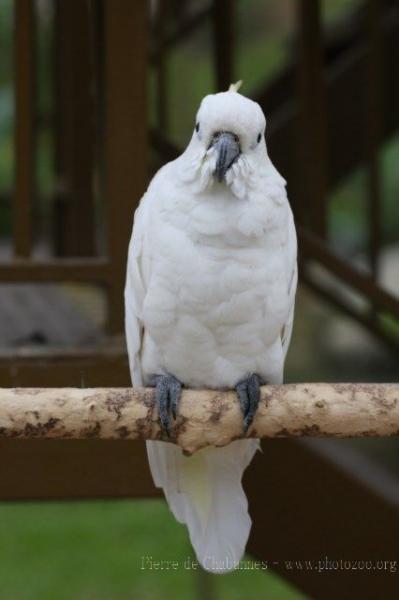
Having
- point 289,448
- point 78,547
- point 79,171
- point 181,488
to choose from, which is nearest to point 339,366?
point 78,547

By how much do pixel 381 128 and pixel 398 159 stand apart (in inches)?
89.4

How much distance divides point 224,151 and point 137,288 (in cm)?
41

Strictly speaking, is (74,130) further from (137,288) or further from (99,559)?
(99,559)

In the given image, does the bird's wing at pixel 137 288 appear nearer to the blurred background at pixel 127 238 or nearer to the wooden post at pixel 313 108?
the blurred background at pixel 127 238

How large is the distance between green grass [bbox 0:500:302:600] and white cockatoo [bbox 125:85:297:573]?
8.00ft

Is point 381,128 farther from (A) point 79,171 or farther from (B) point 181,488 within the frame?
(B) point 181,488

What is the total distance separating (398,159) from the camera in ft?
22.6

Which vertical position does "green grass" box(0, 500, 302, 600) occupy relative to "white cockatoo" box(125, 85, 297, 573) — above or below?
below

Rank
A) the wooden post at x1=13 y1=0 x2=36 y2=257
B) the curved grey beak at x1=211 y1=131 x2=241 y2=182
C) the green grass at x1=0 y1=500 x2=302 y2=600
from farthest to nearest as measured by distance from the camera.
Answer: the green grass at x1=0 y1=500 x2=302 y2=600 < the wooden post at x1=13 y1=0 x2=36 y2=257 < the curved grey beak at x1=211 y1=131 x2=241 y2=182

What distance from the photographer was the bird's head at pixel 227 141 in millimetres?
2156

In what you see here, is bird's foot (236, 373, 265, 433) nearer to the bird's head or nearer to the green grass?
the bird's head

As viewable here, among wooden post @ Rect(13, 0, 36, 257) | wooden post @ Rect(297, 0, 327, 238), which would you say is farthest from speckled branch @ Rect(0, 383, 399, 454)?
wooden post @ Rect(297, 0, 327, 238)

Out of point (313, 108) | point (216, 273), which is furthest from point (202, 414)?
point (313, 108)

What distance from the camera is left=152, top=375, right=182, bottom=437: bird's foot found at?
7.27ft
